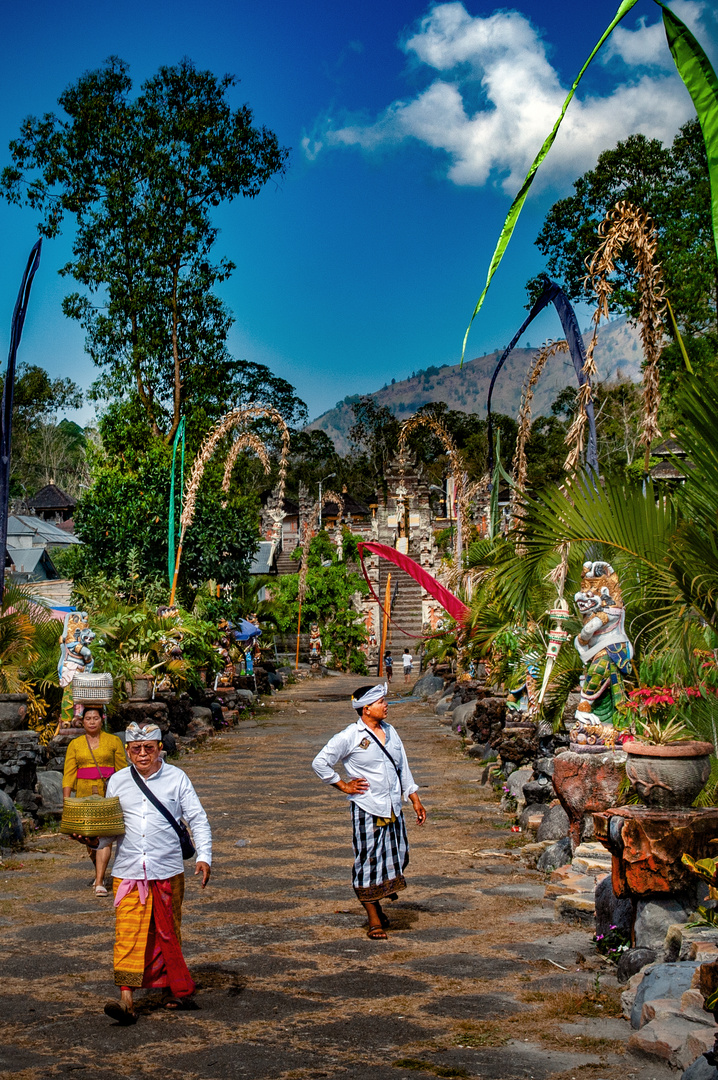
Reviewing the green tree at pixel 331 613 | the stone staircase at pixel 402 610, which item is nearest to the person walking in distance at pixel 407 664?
the stone staircase at pixel 402 610

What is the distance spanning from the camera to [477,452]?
63719 mm

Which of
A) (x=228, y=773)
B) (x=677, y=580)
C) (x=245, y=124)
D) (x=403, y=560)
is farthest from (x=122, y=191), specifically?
(x=677, y=580)

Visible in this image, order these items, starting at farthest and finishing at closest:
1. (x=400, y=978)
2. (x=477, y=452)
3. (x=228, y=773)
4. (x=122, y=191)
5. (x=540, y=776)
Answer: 1. (x=477, y=452)
2. (x=122, y=191)
3. (x=228, y=773)
4. (x=540, y=776)
5. (x=400, y=978)

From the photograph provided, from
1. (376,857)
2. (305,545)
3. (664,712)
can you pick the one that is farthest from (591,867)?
(305,545)

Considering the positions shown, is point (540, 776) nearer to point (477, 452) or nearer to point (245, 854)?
point (245, 854)

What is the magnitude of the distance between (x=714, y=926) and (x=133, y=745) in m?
2.95

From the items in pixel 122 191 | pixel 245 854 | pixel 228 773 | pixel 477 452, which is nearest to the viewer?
pixel 245 854

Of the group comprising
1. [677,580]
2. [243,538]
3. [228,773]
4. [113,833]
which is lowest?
[228,773]

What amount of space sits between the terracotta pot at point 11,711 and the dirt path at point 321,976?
1.32 metres

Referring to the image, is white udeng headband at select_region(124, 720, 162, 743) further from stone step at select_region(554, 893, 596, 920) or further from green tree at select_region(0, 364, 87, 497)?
green tree at select_region(0, 364, 87, 497)

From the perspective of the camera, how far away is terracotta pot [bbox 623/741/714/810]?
5.75m

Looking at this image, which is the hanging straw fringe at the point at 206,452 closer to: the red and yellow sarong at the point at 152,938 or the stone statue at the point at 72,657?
the stone statue at the point at 72,657

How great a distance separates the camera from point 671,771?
18.9ft

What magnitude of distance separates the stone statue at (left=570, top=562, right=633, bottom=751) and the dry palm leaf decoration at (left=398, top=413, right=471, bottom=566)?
1278 cm
